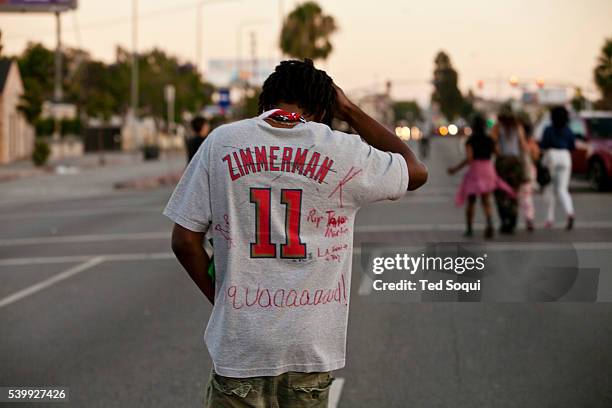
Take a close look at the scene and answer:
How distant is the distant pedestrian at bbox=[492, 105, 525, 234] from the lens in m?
14.6

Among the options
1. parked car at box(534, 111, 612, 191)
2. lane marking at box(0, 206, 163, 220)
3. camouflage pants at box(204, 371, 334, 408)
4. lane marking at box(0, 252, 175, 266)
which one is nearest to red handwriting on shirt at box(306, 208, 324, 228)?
camouflage pants at box(204, 371, 334, 408)

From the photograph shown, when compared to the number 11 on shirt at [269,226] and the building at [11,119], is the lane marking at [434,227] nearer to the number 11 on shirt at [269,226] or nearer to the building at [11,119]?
the number 11 on shirt at [269,226]

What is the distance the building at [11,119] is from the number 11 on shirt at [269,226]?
154 ft

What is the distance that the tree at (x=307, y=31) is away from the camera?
71875 millimetres

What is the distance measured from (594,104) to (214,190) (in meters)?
87.7

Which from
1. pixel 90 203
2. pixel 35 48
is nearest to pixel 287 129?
pixel 90 203

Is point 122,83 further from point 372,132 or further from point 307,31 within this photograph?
point 372,132

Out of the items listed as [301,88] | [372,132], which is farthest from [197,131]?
Answer: [301,88]

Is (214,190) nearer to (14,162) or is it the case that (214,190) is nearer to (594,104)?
(14,162)

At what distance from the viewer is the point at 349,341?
302 inches

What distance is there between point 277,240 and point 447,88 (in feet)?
38.8

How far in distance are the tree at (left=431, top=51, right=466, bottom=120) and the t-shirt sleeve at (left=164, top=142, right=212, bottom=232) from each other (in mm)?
9710

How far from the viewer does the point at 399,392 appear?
6.09 m

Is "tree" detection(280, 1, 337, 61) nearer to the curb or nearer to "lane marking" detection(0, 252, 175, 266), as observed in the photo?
the curb
